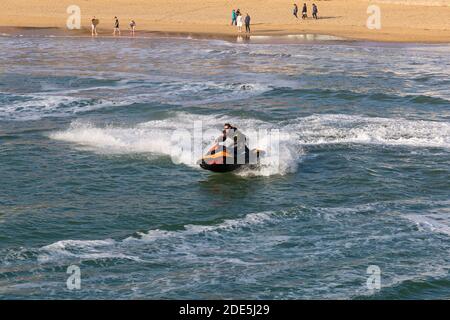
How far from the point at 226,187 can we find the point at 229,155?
124 centimetres

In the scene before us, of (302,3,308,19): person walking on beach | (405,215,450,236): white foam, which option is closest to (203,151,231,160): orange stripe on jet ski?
(405,215,450,236): white foam

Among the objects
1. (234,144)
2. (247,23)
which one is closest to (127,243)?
(234,144)

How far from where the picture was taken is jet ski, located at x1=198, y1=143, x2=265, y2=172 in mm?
29250

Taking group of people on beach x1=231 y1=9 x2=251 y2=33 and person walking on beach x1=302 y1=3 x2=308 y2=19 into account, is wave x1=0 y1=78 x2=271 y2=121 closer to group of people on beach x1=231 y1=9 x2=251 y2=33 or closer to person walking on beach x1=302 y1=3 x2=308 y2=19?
group of people on beach x1=231 y1=9 x2=251 y2=33

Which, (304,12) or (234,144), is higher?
(304,12)

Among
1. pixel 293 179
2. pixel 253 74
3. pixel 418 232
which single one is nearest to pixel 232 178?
pixel 293 179

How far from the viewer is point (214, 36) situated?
229ft

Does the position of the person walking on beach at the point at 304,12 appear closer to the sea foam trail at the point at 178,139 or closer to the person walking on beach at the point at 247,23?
the person walking on beach at the point at 247,23

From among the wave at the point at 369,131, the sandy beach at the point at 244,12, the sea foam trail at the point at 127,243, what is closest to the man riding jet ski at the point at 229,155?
the sea foam trail at the point at 127,243

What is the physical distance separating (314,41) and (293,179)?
123ft

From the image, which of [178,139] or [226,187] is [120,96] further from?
[226,187]

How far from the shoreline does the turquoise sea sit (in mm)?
13080

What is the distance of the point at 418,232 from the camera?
24250mm
